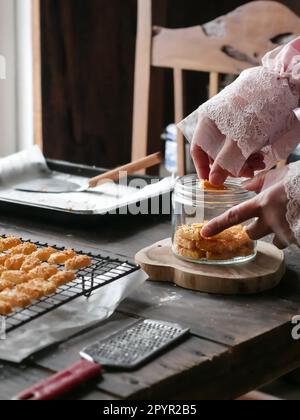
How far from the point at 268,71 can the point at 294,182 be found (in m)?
0.24

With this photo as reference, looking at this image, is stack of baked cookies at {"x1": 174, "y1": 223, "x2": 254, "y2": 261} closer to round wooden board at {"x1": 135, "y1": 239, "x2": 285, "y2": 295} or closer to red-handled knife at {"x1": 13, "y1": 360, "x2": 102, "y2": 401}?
round wooden board at {"x1": 135, "y1": 239, "x2": 285, "y2": 295}

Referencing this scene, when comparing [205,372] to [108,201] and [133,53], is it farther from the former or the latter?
[133,53]

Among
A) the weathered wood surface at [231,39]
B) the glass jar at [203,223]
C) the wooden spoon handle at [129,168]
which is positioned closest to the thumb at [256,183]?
the glass jar at [203,223]

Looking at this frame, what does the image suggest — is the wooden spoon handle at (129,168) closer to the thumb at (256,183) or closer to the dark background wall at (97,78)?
the thumb at (256,183)

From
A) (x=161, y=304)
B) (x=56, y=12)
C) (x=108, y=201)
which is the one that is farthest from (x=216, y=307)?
(x=56, y=12)

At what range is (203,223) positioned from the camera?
1.33 m

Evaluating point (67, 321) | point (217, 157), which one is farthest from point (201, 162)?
point (67, 321)

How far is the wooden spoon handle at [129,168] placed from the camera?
1.71 metres

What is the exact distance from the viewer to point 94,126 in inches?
114

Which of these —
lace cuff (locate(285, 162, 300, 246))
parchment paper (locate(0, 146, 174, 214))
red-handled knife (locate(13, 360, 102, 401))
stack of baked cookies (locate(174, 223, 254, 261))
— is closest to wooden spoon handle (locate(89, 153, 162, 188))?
parchment paper (locate(0, 146, 174, 214))

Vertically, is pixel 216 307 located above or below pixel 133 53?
below

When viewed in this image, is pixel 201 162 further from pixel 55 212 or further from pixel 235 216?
pixel 55 212

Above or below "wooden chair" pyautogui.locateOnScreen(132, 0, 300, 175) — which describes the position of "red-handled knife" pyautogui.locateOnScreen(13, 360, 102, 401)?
below

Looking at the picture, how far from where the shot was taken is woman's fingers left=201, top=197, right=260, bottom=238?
122 centimetres
